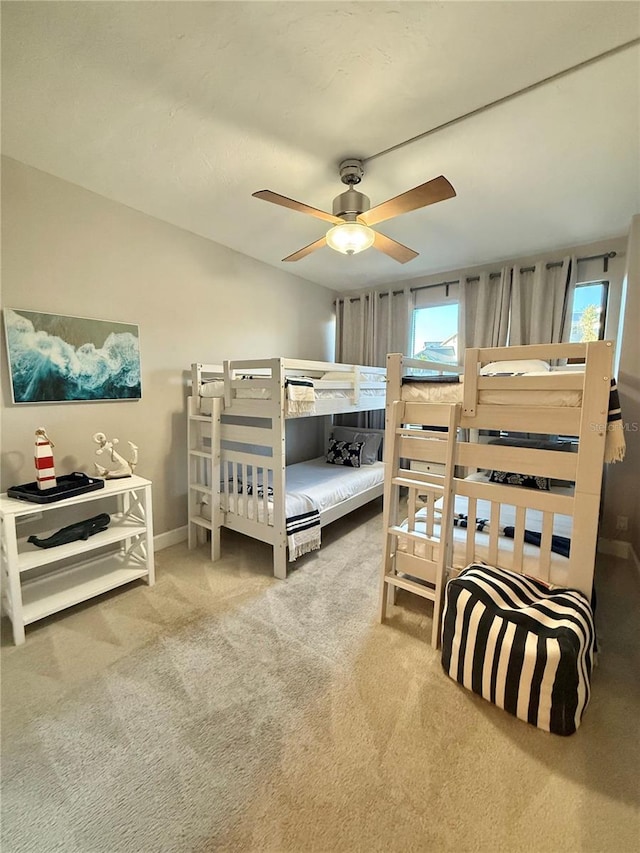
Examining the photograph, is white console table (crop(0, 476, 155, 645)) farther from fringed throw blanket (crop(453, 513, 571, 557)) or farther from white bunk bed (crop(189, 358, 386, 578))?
fringed throw blanket (crop(453, 513, 571, 557))

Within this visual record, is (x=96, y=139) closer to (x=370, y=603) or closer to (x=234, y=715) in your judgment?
(x=234, y=715)

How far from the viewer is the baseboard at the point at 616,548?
2.87 meters

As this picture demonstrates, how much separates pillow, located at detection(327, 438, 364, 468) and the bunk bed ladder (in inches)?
69.9

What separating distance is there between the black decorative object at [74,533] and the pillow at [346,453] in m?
2.39

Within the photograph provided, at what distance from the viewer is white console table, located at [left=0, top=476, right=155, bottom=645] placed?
184 centimetres

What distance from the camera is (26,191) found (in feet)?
6.89

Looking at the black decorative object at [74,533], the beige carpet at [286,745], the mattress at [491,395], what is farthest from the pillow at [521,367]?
the black decorative object at [74,533]

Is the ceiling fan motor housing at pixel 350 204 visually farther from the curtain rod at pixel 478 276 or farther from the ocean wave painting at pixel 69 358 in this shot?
the curtain rod at pixel 478 276

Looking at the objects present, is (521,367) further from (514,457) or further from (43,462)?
(43,462)

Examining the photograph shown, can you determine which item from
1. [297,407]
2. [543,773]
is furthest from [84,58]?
[543,773]

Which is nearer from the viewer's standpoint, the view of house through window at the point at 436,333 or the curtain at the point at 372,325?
the view of house through window at the point at 436,333

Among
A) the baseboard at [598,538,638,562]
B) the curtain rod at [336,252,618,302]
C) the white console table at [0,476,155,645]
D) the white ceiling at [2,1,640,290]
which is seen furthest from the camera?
the curtain rod at [336,252,618,302]

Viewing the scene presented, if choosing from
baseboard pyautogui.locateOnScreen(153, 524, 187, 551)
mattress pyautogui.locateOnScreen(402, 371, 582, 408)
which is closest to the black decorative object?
baseboard pyautogui.locateOnScreen(153, 524, 187, 551)

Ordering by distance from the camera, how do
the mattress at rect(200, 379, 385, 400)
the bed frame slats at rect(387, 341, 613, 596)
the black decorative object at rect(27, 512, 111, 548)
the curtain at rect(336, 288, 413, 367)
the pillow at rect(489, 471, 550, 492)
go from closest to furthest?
the bed frame slats at rect(387, 341, 613, 596) → the black decorative object at rect(27, 512, 111, 548) → the mattress at rect(200, 379, 385, 400) → the pillow at rect(489, 471, 550, 492) → the curtain at rect(336, 288, 413, 367)
